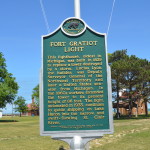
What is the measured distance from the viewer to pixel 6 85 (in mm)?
38906

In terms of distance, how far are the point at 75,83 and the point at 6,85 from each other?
33.9 meters

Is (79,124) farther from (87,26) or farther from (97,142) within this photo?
(97,142)

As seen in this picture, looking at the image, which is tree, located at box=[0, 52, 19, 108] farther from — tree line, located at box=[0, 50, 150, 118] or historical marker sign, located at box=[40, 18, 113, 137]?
historical marker sign, located at box=[40, 18, 113, 137]

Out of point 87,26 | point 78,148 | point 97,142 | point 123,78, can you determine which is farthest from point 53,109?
point 123,78

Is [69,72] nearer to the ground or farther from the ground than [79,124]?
farther from the ground

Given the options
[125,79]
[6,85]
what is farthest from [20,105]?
[125,79]

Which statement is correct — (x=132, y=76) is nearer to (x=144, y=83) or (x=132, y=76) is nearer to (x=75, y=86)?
(x=144, y=83)

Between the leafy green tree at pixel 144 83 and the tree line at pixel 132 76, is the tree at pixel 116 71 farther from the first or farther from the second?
the leafy green tree at pixel 144 83

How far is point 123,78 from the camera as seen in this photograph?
37.2 m

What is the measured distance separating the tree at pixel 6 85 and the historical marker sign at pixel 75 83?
32.4 meters

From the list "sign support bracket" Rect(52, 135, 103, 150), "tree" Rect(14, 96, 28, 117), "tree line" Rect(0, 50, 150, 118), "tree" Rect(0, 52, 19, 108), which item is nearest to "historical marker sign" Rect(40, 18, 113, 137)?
"sign support bracket" Rect(52, 135, 103, 150)

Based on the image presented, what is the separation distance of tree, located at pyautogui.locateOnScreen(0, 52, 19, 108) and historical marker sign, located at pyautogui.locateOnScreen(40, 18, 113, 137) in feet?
106

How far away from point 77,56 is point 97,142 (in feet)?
24.0

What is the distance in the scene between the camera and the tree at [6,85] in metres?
38.6
